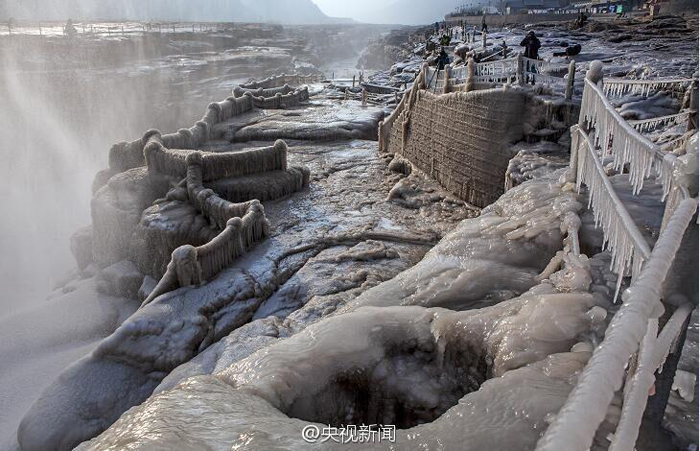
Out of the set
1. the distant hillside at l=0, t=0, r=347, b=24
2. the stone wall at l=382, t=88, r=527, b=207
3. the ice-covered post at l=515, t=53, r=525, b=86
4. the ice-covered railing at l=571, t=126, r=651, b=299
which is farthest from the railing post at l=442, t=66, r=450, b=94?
the distant hillside at l=0, t=0, r=347, b=24

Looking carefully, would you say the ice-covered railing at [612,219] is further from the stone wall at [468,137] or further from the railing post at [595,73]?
the stone wall at [468,137]

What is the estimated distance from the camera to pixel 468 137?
1277 cm

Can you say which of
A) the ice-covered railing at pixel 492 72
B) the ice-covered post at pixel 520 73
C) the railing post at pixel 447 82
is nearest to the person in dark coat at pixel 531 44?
the ice-covered railing at pixel 492 72

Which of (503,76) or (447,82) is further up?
(503,76)

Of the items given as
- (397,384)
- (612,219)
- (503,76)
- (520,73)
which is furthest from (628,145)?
(503,76)

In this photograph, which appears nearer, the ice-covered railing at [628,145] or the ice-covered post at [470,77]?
the ice-covered railing at [628,145]

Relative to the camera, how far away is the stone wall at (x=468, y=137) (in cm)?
1161

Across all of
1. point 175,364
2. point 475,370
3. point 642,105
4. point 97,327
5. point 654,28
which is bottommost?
point 97,327

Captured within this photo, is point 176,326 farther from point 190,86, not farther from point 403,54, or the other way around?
point 403,54

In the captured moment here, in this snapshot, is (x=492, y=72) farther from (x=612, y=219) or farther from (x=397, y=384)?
(x=397, y=384)

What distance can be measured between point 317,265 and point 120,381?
4.43 metres

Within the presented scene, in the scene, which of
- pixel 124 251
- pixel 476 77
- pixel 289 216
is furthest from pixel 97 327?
pixel 476 77

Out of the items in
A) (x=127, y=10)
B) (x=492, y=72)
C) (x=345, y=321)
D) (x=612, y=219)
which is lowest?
(x=345, y=321)

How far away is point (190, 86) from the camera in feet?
137
